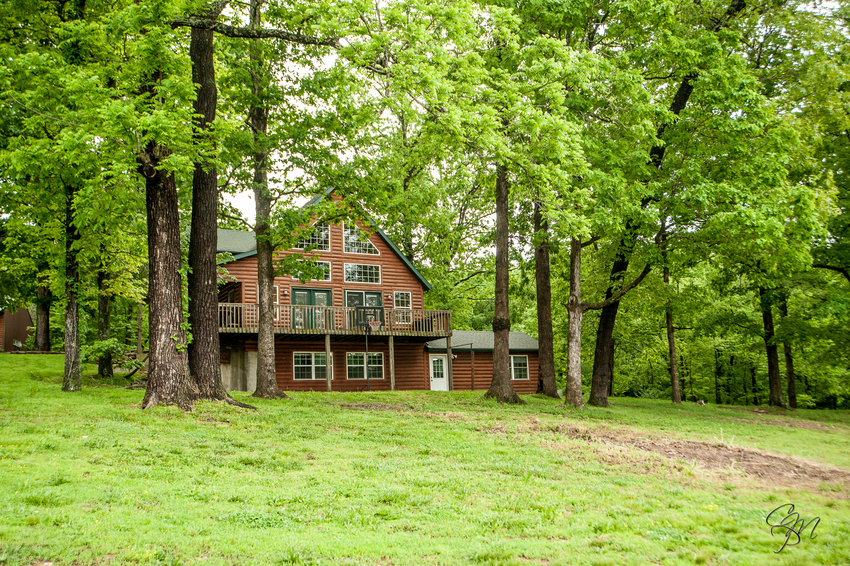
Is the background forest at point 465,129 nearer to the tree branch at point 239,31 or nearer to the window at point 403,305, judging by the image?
the tree branch at point 239,31

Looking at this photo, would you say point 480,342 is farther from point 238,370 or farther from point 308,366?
point 238,370

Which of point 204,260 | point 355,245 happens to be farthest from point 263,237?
point 355,245

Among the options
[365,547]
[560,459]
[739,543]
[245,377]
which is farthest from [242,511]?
[245,377]

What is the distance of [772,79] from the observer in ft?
61.3

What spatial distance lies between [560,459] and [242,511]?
18.2ft

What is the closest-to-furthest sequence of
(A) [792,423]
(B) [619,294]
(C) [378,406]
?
(C) [378,406], (A) [792,423], (B) [619,294]

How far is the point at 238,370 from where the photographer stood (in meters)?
26.5

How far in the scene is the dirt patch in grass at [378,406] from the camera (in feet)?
51.2

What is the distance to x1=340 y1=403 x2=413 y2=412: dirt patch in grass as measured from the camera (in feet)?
51.2

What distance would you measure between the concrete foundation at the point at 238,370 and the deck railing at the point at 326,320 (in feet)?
6.12

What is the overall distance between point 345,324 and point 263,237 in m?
9.85

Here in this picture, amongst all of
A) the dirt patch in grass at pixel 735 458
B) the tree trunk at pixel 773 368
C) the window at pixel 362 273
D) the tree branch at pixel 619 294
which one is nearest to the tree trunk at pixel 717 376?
the tree trunk at pixel 773 368

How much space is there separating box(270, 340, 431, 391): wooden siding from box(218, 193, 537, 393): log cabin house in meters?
0.05

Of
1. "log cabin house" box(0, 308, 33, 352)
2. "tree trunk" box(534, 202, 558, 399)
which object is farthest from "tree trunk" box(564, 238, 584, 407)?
"log cabin house" box(0, 308, 33, 352)
